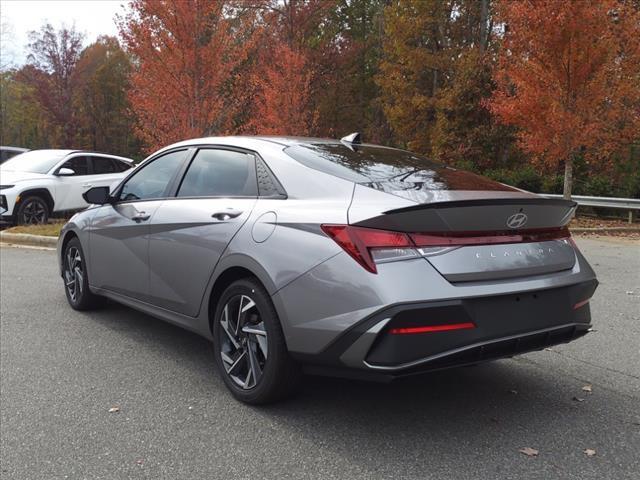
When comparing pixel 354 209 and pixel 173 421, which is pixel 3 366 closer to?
pixel 173 421

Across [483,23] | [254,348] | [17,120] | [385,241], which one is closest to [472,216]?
[385,241]

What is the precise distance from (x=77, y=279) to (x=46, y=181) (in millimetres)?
7392

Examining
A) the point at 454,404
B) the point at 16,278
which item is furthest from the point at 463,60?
the point at 454,404

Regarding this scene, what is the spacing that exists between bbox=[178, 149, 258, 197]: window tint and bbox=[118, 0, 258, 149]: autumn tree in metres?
11.0

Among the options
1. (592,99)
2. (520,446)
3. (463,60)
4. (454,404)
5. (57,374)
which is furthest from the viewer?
(463,60)

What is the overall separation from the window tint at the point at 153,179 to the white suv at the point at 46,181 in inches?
313

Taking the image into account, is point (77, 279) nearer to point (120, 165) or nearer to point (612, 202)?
point (120, 165)

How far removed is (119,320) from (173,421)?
2.39 m

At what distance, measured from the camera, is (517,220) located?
124 inches

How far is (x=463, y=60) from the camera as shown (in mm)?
23422

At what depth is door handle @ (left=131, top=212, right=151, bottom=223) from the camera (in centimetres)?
448

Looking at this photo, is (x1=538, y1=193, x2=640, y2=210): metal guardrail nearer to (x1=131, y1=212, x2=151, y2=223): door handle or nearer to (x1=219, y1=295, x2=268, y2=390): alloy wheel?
(x1=131, y1=212, x2=151, y2=223): door handle

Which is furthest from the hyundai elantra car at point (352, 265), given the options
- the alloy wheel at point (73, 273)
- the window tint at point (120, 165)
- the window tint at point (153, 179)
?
the window tint at point (120, 165)

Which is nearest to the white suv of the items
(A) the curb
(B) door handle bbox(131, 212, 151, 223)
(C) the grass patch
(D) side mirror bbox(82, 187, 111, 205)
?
(C) the grass patch
